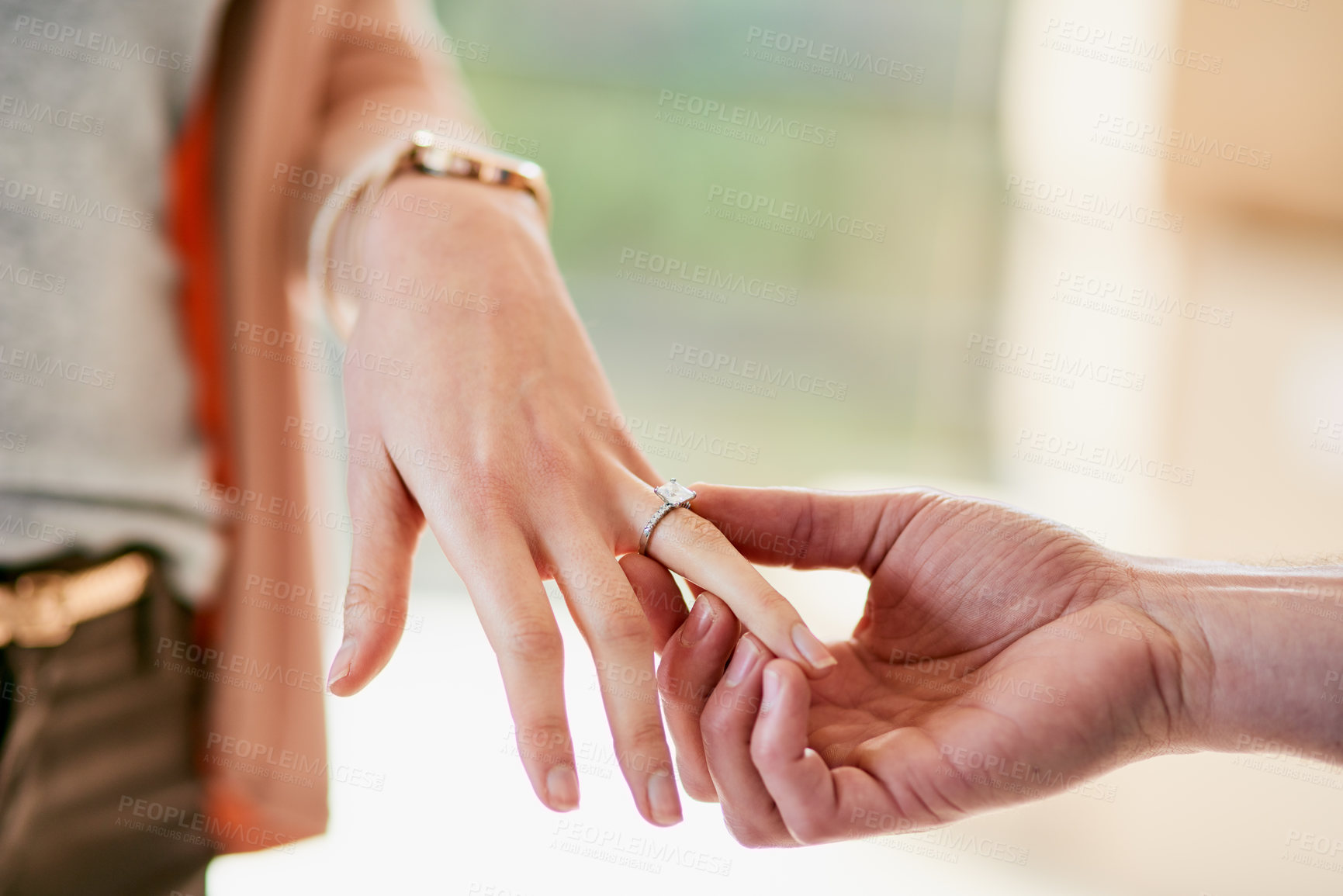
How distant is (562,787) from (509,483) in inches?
9.8

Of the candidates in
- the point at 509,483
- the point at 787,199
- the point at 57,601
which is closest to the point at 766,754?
the point at 509,483

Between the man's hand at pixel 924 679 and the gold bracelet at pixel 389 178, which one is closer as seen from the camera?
the man's hand at pixel 924 679

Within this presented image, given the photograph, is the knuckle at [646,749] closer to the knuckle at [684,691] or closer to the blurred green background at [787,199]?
the knuckle at [684,691]

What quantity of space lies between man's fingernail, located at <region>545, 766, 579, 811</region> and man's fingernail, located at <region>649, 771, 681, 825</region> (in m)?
0.06

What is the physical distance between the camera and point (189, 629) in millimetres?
861

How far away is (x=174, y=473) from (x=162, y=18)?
1.39 feet

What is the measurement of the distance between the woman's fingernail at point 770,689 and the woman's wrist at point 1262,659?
0.38 metres

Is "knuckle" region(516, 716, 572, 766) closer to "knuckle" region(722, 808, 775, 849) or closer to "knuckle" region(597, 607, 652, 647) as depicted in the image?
"knuckle" region(597, 607, 652, 647)

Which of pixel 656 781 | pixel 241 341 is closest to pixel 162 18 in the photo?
pixel 241 341

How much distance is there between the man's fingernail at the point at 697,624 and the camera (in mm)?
722

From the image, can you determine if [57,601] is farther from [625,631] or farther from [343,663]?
[625,631]

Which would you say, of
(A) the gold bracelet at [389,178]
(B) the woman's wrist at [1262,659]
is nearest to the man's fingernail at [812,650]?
(B) the woman's wrist at [1262,659]

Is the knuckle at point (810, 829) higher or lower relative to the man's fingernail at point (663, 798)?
lower

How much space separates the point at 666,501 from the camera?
769 mm
